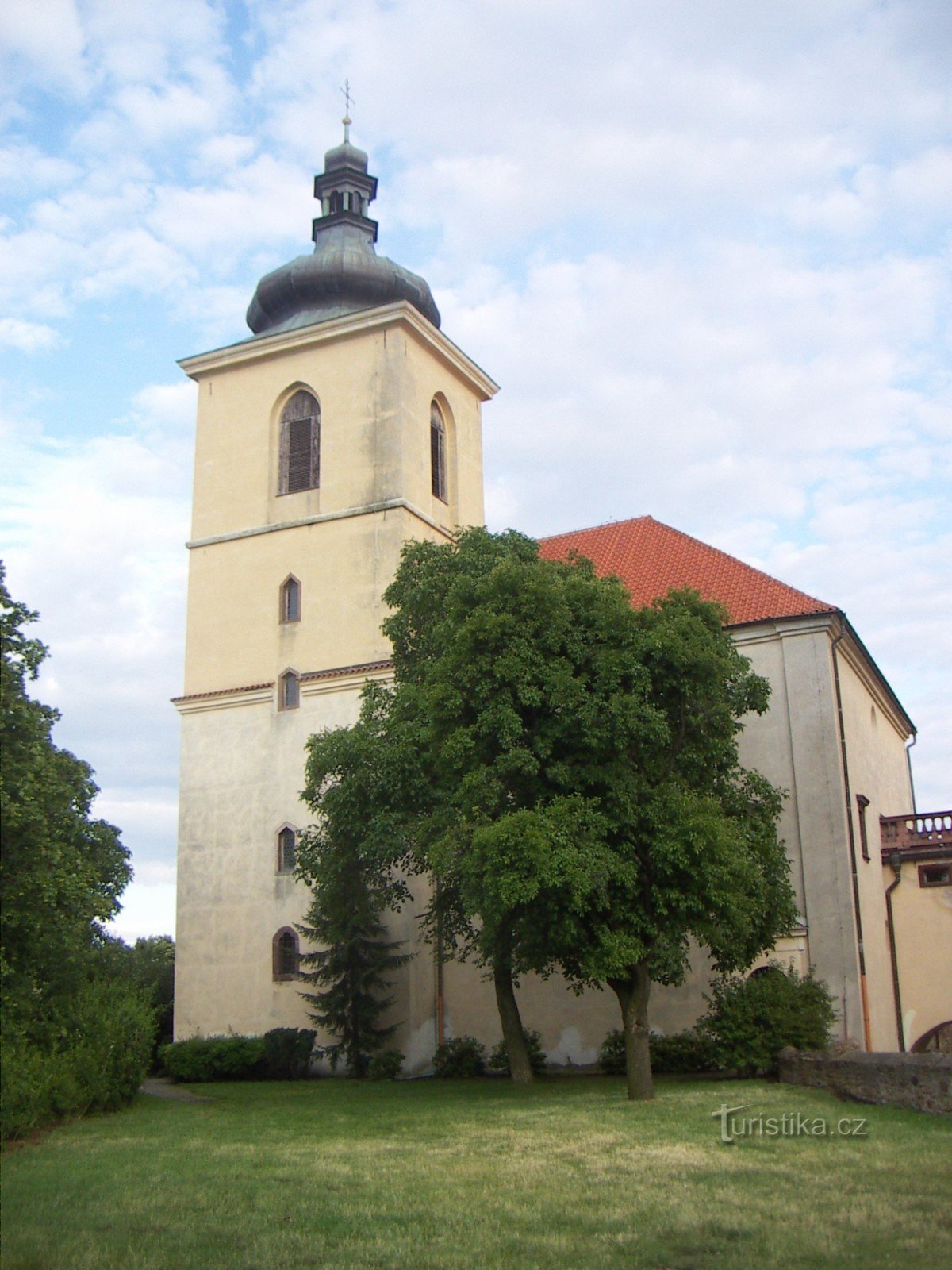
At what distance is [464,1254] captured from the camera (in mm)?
8039

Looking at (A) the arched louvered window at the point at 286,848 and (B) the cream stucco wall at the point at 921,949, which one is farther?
(A) the arched louvered window at the point at 286,848

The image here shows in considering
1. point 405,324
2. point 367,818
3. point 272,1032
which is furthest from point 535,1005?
point 405,324

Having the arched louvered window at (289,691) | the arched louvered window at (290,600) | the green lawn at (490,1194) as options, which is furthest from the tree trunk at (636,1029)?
the arched louvered window at (290,600)

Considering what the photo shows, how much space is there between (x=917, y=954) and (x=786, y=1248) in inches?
818

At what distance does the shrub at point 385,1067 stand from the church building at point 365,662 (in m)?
0.81

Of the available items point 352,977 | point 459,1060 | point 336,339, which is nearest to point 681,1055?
point 459,1060

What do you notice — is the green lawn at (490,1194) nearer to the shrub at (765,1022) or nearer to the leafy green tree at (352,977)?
the shrub at (765,1022)

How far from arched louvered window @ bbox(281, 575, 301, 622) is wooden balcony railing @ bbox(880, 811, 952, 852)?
47.3ft

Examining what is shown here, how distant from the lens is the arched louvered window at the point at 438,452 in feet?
106

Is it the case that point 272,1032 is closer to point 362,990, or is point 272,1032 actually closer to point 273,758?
point 362,990

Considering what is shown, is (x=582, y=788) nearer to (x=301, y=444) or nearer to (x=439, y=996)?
(x=439, y=996)

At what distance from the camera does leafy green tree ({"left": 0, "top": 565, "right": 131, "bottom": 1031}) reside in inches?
588

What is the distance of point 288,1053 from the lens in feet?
84.7

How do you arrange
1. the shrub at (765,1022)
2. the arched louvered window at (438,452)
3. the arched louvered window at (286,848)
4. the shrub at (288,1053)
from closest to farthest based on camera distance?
1. the shrub at (765,1022)
2. the shrub at (288,1053)
3. the arched louvered window at (286,848)
4. the arched louvered window at (438,452)
